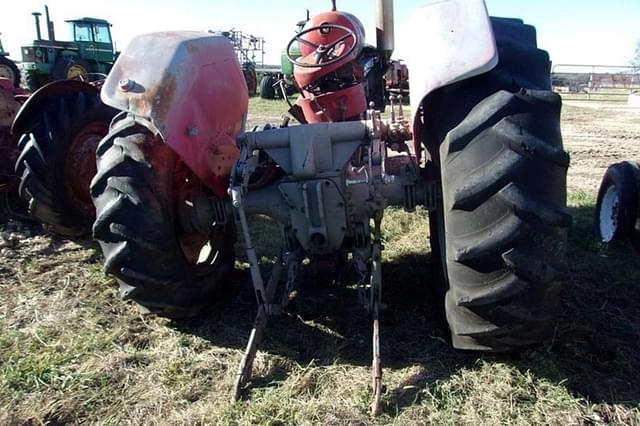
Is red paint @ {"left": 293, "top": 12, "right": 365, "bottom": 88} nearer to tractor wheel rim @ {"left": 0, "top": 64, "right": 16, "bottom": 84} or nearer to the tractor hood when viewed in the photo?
the tractor hood

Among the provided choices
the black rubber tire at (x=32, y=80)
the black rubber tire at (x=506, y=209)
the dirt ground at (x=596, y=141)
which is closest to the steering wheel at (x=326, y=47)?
the black rubber tire at (x=506, y=209)

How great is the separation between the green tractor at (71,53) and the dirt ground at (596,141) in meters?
13.0

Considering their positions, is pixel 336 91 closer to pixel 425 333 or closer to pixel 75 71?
pixel 425 333

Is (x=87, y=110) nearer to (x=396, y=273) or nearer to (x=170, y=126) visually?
(x=170, y=126)

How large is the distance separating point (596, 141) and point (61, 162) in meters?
8.84

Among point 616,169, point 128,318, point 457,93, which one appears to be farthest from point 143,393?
point 616,169

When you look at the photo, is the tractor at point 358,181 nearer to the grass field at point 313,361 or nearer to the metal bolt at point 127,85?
the metal bolt at point 127,85

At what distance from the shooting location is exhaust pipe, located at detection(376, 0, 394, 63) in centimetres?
390

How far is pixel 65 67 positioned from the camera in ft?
52.9

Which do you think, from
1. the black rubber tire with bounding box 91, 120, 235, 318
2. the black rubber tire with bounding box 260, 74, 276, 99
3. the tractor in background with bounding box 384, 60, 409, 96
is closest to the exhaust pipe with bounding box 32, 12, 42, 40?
the black rubber tire with bounding box 260, 74, 276, 99

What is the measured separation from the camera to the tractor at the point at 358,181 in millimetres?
2070

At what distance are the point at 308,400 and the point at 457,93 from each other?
1.44 m

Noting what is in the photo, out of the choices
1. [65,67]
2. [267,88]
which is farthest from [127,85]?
[267,88]

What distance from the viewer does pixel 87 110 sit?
14.7ft
